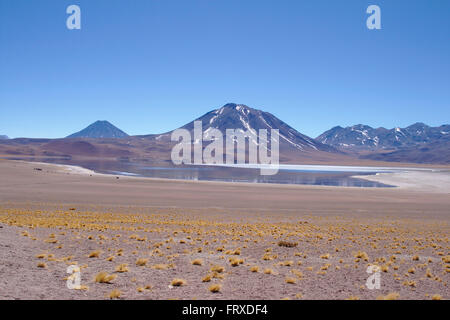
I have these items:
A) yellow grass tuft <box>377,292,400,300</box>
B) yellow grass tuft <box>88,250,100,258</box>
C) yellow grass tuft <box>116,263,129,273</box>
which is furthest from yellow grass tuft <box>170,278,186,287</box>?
yellow grass tuft <box>377,292,400,300</box>

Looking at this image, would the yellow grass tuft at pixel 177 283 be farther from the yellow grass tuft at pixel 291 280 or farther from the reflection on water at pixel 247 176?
the reflection on water at pixel 247 176

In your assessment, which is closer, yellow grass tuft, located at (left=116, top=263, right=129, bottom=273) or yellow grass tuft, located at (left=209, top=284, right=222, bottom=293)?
yellow grass tuft, located at (left=209, top=284, right=222, bottom=293)

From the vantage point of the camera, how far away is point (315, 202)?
35.1 metres

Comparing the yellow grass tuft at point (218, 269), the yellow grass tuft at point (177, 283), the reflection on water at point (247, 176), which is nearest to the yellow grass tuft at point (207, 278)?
the yellow grass tuft at point (177, 283)

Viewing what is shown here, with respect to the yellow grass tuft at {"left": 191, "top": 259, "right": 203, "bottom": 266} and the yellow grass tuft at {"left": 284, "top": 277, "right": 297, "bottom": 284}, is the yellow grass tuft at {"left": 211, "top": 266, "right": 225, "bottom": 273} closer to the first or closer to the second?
the yellow grass tuft at {"left": 191, "top": 259, "right": 203, "bottom": 266}

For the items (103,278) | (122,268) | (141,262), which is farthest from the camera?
(141,262)

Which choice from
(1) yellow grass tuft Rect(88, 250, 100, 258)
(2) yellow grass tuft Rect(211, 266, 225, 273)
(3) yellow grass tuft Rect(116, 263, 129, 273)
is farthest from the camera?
(1) yellow grass tuft Rect(88, 250, 100, 258)

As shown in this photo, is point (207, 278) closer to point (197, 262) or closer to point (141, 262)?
point (197, 262)

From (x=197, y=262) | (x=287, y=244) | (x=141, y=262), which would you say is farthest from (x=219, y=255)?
(x=287, y=244)

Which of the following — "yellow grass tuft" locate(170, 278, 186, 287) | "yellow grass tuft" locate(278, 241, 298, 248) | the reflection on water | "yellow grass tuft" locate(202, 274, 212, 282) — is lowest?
the reflection on water

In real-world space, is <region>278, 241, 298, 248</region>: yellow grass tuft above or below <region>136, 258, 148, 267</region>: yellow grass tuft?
below

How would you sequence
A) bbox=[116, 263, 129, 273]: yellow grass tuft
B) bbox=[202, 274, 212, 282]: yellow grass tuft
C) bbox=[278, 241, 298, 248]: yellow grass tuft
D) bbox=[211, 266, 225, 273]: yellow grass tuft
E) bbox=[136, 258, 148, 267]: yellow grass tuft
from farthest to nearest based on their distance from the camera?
bbox=[278, 241, 298, 248]: yellow grass tuft < bbox=[136, 258, 148, 267]: yellow grass tuft < bbox=[211, 266, 225, 273]: yellow grass tuft < bbox=[116, 263, 129, 273]: yellow grass tuft < bbox=[202, 274, 212, 282]: yellow grass tuft
